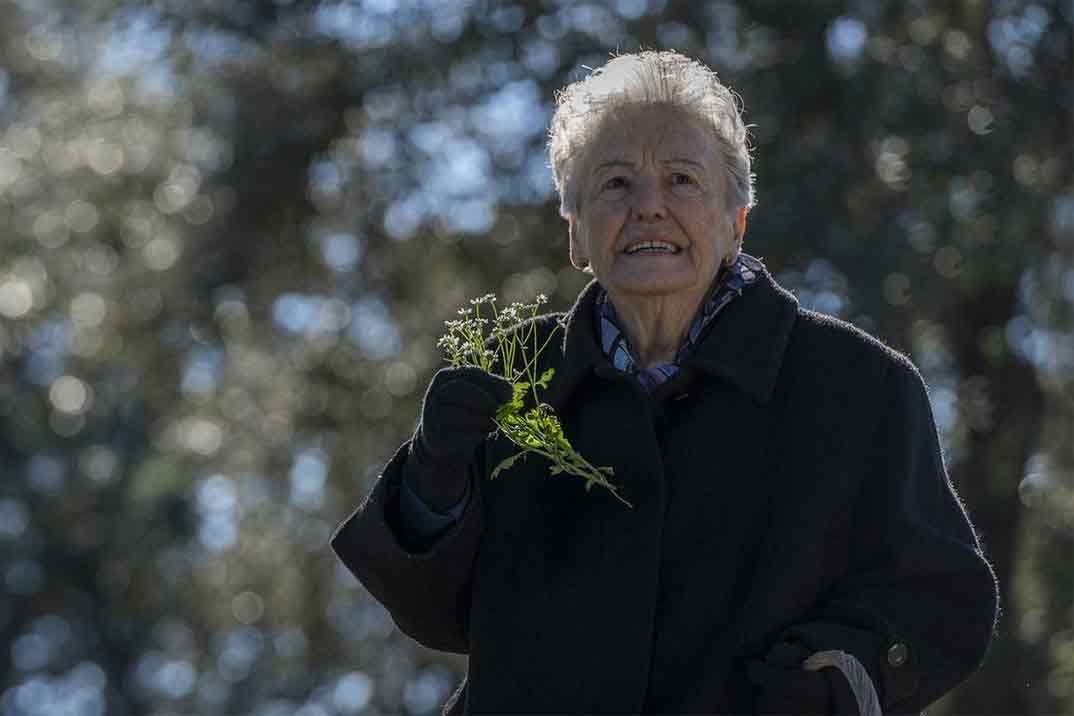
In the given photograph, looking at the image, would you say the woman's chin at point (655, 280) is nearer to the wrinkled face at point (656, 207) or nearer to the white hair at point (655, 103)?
the wrinkled face at point (656, 207)

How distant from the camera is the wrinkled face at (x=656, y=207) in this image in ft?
12.0

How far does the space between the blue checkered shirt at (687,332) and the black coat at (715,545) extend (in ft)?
0.11

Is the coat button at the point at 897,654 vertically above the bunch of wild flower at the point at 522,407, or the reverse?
the bunch of wild flower at the point at 522,407

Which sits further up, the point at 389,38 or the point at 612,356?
the point at 389,38

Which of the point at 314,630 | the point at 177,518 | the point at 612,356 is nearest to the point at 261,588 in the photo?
the point at 314,630

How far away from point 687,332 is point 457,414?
1.87 feet

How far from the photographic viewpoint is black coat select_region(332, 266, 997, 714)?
11.3ft

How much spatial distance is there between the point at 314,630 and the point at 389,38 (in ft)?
13.5

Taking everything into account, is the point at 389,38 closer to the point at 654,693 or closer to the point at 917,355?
the point at 917,355

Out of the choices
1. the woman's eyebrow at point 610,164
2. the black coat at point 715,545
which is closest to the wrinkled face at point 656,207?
the woman's eyebrow at point 610,164

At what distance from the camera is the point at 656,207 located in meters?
3.65

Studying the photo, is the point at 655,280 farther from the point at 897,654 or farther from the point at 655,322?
the point at 897,654

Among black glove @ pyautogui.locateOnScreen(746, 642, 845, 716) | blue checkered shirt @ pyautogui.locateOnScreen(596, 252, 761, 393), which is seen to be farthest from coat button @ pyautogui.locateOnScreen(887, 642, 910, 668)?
blue checkered shirt @ pyautogui.locateOnScreen(596, 252, 761, 393)

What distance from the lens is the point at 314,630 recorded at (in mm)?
13500
